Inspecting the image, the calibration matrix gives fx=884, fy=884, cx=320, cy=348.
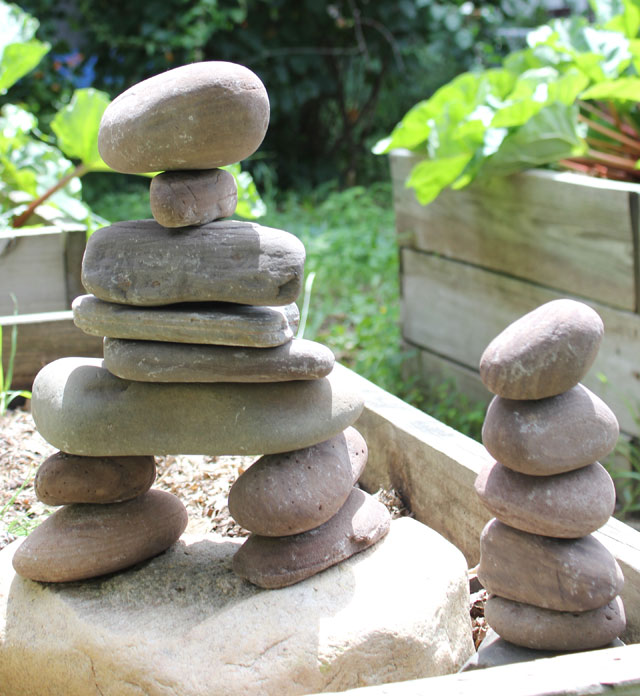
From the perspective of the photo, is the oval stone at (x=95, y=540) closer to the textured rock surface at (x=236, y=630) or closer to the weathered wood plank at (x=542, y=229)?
the textured rock surface at (x=236, y=630)

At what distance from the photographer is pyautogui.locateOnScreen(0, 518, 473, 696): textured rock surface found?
4.42 ft

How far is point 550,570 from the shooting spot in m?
1.33

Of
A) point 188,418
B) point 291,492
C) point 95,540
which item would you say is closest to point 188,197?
point 188,418

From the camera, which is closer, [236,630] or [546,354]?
[546,354]

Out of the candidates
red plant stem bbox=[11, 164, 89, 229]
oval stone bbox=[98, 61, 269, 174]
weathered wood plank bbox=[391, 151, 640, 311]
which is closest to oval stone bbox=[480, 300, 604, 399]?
oval stone bbox=[98, 61, 269, 174]

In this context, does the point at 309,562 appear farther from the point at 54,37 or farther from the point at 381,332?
the point at 54,37

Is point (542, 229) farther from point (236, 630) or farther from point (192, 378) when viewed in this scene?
point (236, 630)

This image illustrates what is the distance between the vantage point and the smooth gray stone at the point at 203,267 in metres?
1.37

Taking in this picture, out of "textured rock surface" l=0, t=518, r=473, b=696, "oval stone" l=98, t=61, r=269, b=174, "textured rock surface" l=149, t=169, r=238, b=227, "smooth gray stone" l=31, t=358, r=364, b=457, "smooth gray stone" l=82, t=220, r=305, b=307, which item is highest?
"oval stone" l=98, t=61, r=269, b=174

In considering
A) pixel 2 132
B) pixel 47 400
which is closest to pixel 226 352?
pixel 47 400

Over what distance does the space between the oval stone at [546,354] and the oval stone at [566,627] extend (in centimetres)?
34

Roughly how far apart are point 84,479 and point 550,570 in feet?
Result: 2.60

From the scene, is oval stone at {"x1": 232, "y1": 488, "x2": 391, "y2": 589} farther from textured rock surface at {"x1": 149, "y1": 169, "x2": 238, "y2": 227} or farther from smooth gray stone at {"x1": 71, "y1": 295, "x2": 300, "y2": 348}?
textured rock surface at {"x1": 149, "y1": 169, "x2": 238, "y2": 227}

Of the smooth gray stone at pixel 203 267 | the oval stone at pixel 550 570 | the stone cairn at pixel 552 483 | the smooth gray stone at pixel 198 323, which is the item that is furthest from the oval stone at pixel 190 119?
the oval stone at pixel 550 570
